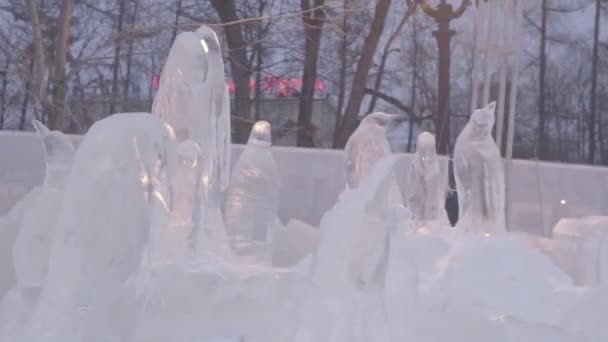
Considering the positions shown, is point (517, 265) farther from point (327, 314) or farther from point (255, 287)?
point (327, 314)

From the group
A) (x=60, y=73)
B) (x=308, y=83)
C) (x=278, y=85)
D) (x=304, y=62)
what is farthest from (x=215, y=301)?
(x=278, y=85)

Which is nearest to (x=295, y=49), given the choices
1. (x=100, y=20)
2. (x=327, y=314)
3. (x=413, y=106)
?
(x=100, y=20)

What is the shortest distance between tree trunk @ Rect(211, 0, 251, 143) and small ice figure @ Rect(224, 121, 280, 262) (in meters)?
9.48

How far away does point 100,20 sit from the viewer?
1869 centimetres

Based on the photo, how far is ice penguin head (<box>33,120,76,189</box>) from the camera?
16.2 ft

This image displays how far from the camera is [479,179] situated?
22.1ft

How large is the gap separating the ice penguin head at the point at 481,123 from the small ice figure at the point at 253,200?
5.25 ft

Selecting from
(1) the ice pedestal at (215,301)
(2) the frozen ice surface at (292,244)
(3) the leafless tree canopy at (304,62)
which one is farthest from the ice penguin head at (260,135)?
(3) the leafless tree canopy at (304,62)

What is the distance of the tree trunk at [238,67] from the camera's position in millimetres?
15828

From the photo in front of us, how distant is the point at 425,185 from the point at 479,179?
80 centimetres

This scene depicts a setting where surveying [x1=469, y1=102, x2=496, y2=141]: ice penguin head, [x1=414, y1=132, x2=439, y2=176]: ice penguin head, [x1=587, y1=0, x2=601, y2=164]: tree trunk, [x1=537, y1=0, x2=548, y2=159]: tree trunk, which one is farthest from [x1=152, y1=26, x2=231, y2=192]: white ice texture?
[x1=587, y1=0, x2=601, y2=164]: tree trunk

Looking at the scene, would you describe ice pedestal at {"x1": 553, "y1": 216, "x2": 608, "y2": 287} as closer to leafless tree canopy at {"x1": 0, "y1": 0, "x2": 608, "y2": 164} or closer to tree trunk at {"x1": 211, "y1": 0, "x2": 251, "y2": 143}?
leafless tree canopy at {"x1": 0, "y1": 0, "x2": 608, "y2": 164}

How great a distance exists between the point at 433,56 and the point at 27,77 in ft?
42.0

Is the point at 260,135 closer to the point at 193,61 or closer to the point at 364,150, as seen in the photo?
the point at 193,61
